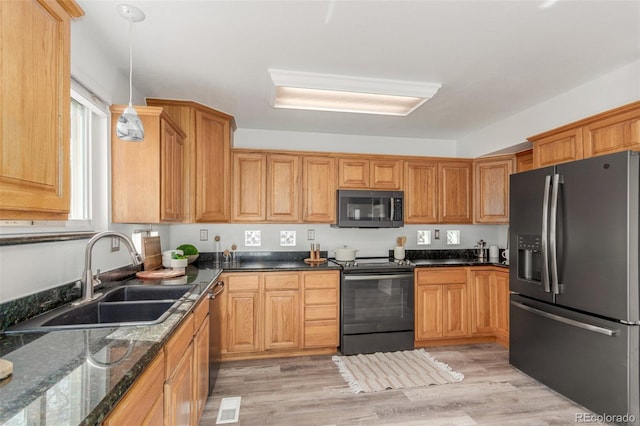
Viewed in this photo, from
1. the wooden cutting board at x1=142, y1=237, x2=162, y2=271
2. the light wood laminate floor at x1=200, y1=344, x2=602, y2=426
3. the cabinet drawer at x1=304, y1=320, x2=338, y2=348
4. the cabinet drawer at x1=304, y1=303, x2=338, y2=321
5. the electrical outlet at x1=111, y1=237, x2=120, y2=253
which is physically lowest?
the light wood laminate floor at x1=200, y1=344, x2=602, y2=426

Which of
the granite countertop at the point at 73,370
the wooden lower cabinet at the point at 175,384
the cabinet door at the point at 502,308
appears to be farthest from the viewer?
the cabinet door at the point at 502,308

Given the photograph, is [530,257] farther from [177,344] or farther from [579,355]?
[177,344]

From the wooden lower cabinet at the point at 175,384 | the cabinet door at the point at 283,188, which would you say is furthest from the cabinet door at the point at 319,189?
the wooden lower cabinet at the point at 175,384

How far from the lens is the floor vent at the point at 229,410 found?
6.93 ft

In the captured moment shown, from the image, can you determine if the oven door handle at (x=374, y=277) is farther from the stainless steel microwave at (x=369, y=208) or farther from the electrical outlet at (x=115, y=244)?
the electrical outlet at (x=115, y=244)

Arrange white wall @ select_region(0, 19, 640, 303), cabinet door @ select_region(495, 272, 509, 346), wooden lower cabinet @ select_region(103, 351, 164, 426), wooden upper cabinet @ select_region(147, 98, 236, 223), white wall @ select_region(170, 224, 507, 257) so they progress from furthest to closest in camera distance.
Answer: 1. white wall @ select_region(170, 224, 507, 257)
2. cabinet door @ select_region(495, 272, 509, 346)
3. wooden upper cabinet @ select_region(147, 98, 236, 223)
4. white wall @ select_region(0, 19, 640, 303)
5. wooden lower cabinet @ select_region(103, 351, 164, 426)

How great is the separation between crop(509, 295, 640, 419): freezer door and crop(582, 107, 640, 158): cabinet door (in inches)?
46.7

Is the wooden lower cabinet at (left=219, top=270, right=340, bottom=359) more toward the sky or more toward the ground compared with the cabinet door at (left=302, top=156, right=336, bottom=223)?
more toward the ground

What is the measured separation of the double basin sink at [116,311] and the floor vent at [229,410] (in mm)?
891

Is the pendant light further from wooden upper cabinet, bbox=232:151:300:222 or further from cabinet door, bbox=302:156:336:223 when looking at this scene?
cabinet door, bbox=302:156:336:223

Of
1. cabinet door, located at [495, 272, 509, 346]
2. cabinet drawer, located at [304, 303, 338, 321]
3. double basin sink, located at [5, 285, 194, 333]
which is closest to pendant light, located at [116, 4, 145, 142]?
double basin sink, located at [5, 285, 194, 333]

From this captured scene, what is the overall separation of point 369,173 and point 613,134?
6.80ft

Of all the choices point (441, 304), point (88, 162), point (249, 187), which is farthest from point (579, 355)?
point (88, 162)

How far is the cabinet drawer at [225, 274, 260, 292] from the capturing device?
9.98ft
